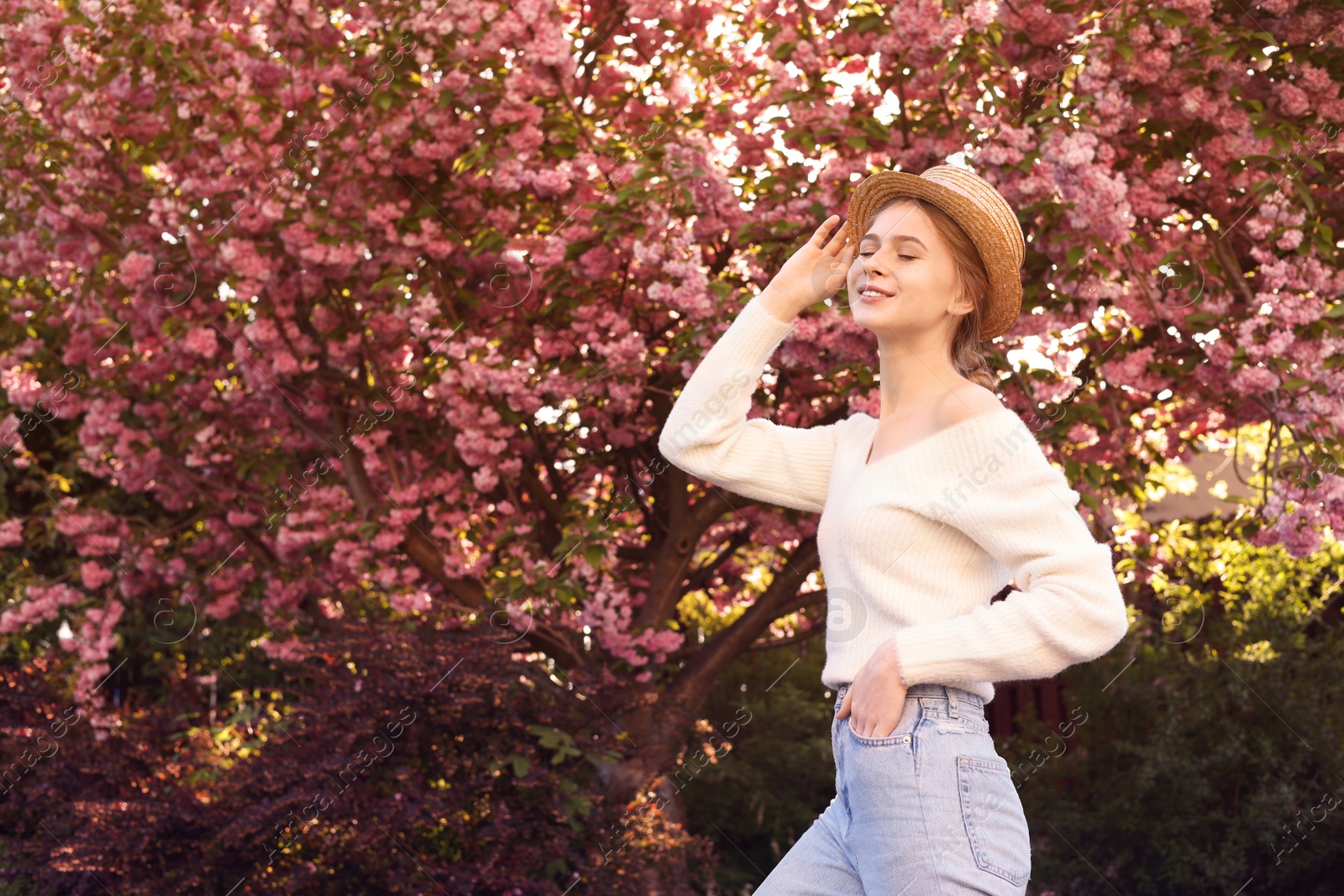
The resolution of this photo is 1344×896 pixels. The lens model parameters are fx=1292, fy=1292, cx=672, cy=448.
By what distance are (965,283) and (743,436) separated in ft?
1.43

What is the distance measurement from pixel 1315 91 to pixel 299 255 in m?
3.87

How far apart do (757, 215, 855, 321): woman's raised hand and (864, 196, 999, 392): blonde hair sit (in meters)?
0.10

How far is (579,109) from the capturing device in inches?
212

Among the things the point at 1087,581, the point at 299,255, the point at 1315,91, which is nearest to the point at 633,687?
the point at 299,255

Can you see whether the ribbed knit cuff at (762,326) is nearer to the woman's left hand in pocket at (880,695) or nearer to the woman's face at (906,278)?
the woman's face at (906,278)

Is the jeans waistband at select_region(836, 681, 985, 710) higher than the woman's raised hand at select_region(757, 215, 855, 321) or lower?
lower

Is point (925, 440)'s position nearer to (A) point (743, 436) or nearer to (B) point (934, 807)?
(A) point (743, 436)

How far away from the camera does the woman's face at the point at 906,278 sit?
6.32 ft

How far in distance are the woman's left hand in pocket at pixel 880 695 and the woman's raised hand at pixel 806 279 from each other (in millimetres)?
588

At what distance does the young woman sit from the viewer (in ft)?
5.54

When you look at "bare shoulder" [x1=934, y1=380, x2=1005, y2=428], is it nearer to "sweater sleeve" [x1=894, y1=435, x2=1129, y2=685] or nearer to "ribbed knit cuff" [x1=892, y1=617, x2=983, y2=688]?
"sweater sleeve" [x1=894, y1=435, x2=1129, y2=685]
